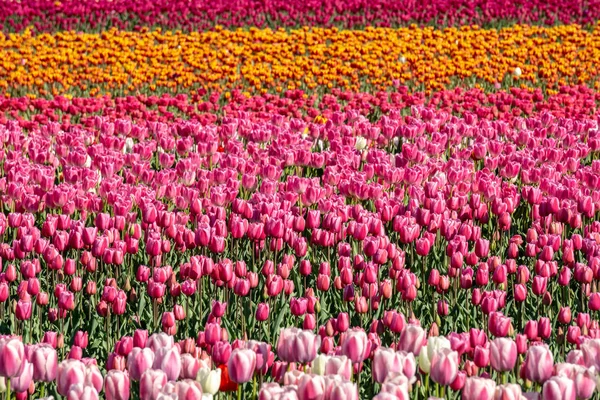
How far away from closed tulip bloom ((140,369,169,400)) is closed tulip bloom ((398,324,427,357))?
885 mm

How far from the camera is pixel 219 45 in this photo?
14.9 meters

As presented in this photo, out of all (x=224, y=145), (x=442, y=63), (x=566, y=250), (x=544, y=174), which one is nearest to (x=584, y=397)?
(x=566, y=250)

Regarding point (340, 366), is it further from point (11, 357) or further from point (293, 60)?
point (293, 60)

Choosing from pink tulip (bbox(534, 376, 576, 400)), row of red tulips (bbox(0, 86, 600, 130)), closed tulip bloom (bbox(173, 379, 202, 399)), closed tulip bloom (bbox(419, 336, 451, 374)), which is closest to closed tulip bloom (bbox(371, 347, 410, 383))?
closed tulip bloom (bbox(419, 336, 451, 374))

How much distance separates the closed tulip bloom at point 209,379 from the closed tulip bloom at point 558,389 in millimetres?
1021

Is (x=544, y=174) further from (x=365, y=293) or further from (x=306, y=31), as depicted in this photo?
(x=306, y=31)

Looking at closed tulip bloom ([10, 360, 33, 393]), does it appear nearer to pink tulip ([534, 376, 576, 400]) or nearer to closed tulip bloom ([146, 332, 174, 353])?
closed tulip bloom ([146, 332, 174, 353])

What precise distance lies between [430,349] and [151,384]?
0.99 metres

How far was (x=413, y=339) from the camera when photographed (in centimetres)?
345

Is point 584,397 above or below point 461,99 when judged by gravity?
above

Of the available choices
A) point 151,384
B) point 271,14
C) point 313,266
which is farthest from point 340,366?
point 271,14

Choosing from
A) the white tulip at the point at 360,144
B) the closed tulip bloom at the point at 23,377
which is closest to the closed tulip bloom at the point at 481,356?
the closed tulip bloom at the point at 23,377

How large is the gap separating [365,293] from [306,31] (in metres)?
11.3

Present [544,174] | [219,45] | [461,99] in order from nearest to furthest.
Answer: [544,174] → [461,99] → [219,45]
